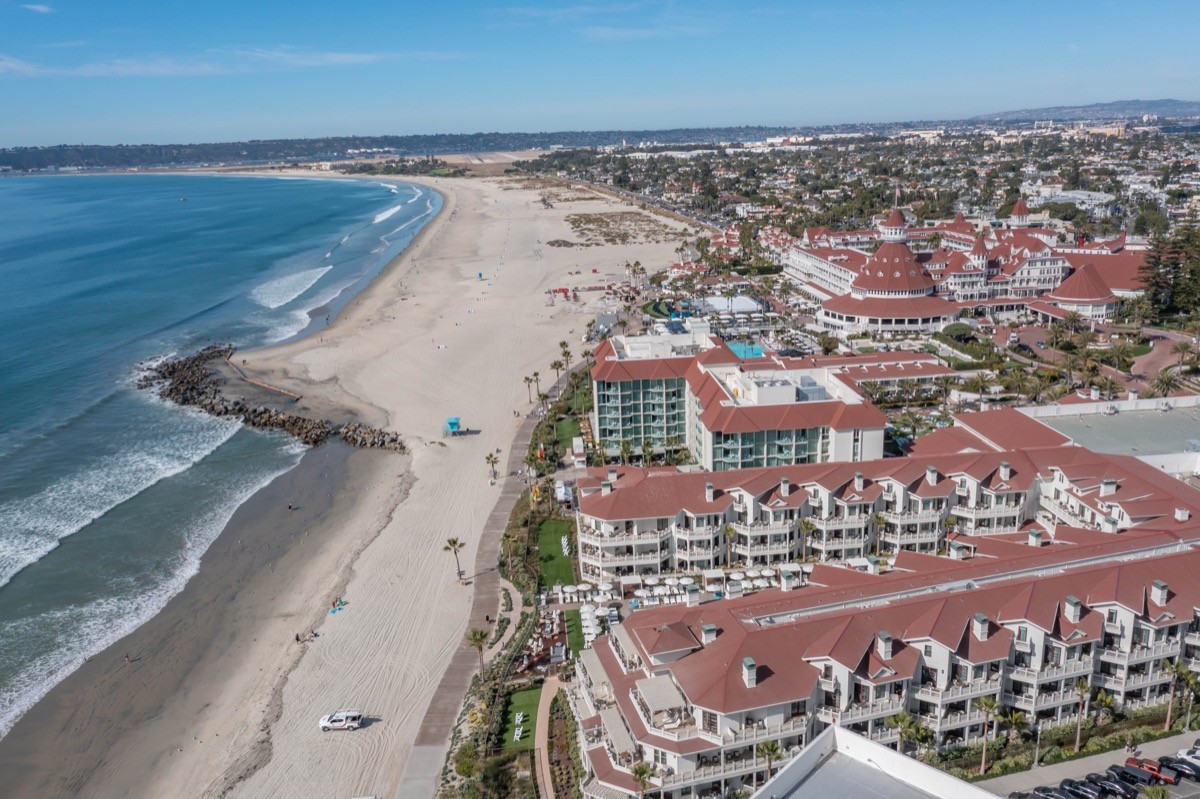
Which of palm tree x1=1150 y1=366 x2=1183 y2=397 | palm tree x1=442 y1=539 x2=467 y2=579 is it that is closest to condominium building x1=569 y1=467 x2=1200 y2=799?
palm tree x1=442 y1=539 x2=467 y2=579

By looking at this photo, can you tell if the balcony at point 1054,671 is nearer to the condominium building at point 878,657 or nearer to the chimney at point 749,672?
the condominium building at point 878,657

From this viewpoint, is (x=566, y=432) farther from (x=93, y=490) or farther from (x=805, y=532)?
(x=93, y=490)

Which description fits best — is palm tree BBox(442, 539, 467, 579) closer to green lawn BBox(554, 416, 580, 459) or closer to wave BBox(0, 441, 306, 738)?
green lawn BBox(554, 416, 580, 459)

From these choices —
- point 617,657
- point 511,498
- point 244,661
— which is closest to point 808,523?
point 617,657

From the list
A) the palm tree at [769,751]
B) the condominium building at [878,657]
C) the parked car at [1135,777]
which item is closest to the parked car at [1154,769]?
the parked car at [1135,777]

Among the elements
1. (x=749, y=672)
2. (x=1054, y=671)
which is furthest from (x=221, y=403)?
(x=1054, y=671)
